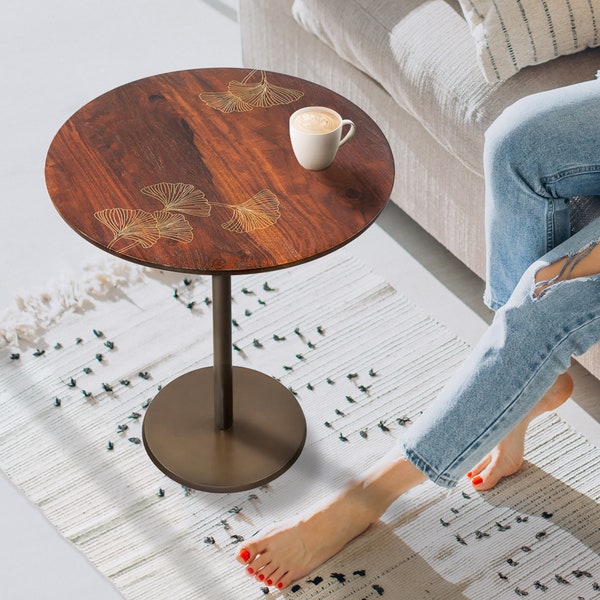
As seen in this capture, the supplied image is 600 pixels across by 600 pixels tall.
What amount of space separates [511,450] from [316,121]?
0.64 metres

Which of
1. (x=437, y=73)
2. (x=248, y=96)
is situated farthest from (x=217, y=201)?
(x=437, y=73)

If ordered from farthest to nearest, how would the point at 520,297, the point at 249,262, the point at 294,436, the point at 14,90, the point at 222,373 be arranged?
1. the point at 14,90
2. the point at 294,436
3. the point at 222,373
4. the point at 520,297
5. the point at 249,262

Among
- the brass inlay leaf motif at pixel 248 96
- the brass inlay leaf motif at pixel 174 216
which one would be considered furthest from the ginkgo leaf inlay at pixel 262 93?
the brass inlay leaf motif at pixel 174 216

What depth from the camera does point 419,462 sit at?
1342 millimetres

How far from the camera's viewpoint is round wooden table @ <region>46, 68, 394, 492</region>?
1.25 meters

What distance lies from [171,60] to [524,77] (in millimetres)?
1215

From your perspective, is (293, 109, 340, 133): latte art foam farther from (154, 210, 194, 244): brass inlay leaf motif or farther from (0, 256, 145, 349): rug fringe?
(0, 256, 145, 349): rug fringe

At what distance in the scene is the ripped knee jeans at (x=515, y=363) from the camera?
1.29 metres

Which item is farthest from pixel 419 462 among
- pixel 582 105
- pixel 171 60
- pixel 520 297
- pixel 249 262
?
pixel 171 60

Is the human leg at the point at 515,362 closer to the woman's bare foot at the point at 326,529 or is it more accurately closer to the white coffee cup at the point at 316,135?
the woman's bare foot at the point at 326,529

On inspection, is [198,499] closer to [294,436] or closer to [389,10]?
[294,436]

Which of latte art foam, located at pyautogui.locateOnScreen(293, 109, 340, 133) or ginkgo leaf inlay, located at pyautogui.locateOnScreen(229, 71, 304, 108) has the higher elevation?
latte art foam, located at pyautogui.locateOnScreen(293, 109, 340, 133)

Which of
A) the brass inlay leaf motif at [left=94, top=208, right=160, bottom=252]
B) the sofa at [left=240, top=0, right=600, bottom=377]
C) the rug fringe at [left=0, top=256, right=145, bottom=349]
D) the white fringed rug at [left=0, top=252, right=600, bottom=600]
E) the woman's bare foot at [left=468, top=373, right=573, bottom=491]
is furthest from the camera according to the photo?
the rug fringe at [left=0, top=256, right=145, bottom=349]

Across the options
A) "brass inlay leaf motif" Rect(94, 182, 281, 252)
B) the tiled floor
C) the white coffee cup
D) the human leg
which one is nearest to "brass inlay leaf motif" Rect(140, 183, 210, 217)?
"brass inlay leaf motif" Rect(94, 182, 281, 252)
